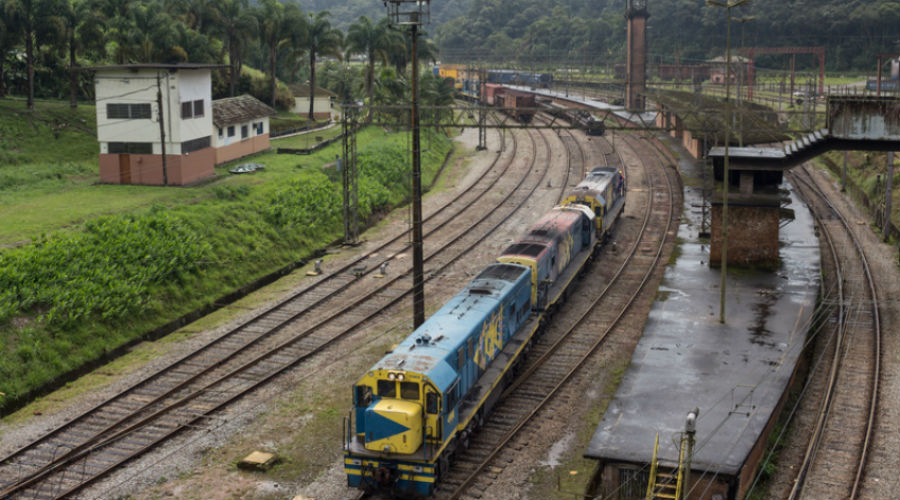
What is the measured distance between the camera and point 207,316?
3694cm

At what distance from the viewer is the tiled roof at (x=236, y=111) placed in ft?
198

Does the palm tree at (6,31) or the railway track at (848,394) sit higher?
the palm tree at (6,31)

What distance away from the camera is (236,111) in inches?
2493

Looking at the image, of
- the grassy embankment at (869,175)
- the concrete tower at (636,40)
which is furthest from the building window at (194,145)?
the concrete tower at (636,40)

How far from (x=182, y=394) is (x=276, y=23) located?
58782 mm

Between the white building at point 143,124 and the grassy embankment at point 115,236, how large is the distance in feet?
5.49

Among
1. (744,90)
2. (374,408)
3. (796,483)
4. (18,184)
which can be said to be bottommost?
(796,483)

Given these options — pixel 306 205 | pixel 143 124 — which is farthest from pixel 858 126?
pixel 143 124

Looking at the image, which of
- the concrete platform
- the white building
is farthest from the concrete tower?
the white building

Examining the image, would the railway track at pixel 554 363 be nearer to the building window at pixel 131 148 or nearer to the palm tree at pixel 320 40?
the building window at pixel 131 148

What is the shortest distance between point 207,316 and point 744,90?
83.8m

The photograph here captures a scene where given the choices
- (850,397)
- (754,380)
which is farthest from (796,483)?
(850,397)

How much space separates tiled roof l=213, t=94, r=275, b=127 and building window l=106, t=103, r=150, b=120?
24.5ft

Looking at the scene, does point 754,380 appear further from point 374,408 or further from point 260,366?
point 260,366
